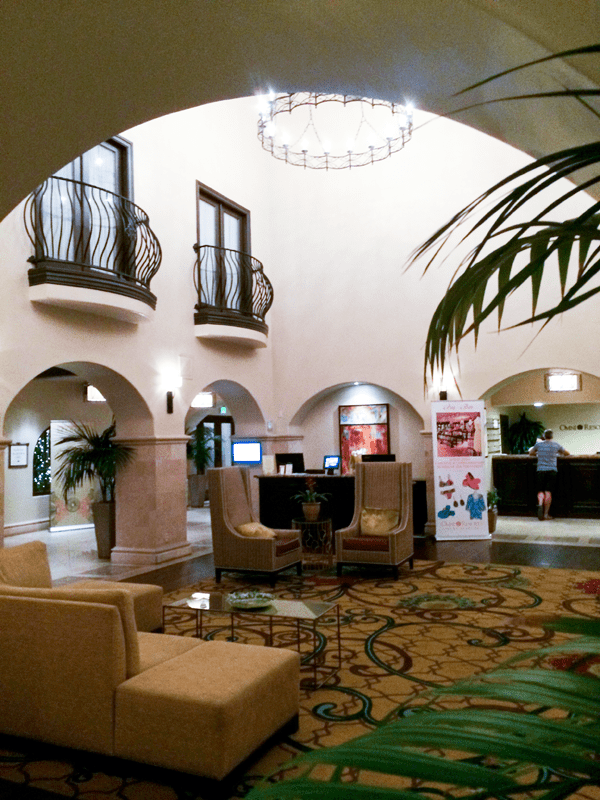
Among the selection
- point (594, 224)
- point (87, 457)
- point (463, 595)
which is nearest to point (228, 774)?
point (594, 224)

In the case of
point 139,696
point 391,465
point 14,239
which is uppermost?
point 14,239

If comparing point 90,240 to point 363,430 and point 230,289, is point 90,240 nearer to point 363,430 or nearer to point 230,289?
point 230,289

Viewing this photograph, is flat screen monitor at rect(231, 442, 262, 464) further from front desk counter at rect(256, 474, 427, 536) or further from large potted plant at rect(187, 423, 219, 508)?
large potted plant at rect(187, 423, 219, 508)

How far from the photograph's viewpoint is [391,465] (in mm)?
7258


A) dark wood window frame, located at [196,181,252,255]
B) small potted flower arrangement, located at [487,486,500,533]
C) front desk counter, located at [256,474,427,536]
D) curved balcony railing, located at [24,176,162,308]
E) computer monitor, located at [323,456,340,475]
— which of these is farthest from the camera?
computer monitor, located at [323,456,340,475]

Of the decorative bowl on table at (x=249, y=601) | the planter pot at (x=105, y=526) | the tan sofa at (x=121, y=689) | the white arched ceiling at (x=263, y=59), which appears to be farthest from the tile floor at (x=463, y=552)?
the white arched ceiling at (x=263, y=59)

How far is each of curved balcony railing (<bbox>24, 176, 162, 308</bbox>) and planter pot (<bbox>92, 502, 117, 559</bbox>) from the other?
2853mm

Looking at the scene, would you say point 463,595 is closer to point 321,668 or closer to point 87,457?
point 321,668

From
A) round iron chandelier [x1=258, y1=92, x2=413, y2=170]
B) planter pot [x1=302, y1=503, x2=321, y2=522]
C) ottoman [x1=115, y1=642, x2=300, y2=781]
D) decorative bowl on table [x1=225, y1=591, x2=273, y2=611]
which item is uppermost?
round iron chandelier [x1=258, y1=92, x2=413, y2=170]

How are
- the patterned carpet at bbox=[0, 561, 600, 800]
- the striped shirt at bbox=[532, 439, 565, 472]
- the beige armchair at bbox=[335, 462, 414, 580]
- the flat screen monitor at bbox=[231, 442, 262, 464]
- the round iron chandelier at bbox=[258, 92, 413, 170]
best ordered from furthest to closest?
the flat screen monitor at bbox=[231, 442, 262, 464] < the striped shirt at bbox=[532, 439, 565, 472] < the round iron chandelier at bbox=[258, 92, 413, 170] < the beige armchair at bbox=[335, 462, 414, 580] < the patterned carpet at bbox=[0, 561, 600, 800]

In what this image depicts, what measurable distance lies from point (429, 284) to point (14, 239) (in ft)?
20.3

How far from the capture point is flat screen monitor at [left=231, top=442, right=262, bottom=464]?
11.2m

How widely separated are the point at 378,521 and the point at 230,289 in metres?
4.85

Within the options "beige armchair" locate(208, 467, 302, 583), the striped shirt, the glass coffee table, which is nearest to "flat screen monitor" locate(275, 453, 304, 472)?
"beige armchair" locate(208, 467, 302, 583)
